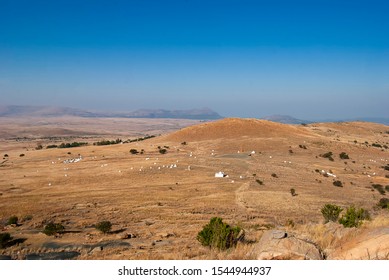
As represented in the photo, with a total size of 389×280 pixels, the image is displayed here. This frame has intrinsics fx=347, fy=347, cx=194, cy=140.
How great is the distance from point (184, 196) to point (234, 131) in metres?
35.9

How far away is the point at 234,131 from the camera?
59188mm

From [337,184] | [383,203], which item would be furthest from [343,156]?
[383,203]

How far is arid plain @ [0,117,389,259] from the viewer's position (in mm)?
10859

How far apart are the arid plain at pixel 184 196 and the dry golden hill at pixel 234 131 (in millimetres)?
5132

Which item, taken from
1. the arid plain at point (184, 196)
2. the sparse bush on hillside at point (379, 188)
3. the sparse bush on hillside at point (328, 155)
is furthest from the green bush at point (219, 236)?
the sparse bush on hillside at point (328, 155)

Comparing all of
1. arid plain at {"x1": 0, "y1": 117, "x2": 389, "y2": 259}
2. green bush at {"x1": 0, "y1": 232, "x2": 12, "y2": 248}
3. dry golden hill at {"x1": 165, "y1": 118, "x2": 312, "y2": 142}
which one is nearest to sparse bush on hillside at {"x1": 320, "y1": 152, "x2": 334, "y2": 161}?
arid plain at {"x1": 0, "y1": 117, "x2": 389, "y2": 259}

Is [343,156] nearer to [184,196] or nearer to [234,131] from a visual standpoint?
[234,131]

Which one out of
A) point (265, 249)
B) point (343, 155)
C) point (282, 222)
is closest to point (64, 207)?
point (282, 222)

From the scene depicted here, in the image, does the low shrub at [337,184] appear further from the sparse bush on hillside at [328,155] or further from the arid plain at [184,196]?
the sparse bush on hillside at [328,155]

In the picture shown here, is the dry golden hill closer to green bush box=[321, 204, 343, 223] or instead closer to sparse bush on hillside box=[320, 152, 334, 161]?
sparse bush on hillside box=[320, 152, 334, 161]

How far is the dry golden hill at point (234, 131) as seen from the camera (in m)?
57.6

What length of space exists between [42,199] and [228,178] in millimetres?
15020

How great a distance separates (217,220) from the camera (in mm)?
11047

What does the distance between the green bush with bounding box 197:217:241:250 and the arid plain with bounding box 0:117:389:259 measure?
31 cm
